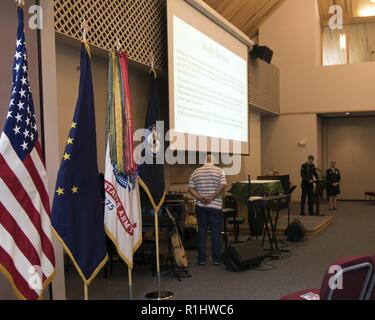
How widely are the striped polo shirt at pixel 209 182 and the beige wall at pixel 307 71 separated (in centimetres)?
869

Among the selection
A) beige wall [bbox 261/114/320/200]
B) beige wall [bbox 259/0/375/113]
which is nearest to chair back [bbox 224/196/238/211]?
beige wall [bbox 261/114/320/200]

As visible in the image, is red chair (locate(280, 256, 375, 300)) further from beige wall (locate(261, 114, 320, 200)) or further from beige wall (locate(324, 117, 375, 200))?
beige wall (locate(324, 117, 375, 200))

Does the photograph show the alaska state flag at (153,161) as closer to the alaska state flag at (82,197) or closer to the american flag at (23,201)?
the alaska state flag at (82,197)

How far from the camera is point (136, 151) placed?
3988mm

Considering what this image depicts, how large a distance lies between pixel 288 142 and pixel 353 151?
2.54 m

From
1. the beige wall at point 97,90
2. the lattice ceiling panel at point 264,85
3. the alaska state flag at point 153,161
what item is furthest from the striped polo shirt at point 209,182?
the lattice ceiling panel at point 264,85

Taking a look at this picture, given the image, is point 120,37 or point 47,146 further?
point 120,37

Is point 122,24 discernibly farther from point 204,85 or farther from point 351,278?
point 351,278

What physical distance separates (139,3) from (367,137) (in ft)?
35.1

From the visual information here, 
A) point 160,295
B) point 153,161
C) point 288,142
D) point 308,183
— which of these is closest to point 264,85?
point 288,142

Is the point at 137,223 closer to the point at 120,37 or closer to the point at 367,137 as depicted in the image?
the point at 120,37

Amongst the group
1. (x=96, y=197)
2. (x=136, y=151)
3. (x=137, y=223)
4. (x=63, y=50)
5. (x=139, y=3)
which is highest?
(x=139, y=3)

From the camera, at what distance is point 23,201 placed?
279 cm
